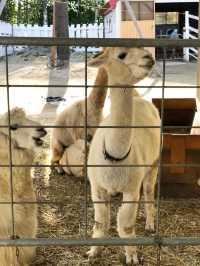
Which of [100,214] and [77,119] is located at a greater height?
[77,119]

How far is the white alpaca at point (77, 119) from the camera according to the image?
549 centimetres

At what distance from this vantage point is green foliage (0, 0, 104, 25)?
27375mm

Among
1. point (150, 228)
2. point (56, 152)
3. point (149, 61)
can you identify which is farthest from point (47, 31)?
point (149, 61)

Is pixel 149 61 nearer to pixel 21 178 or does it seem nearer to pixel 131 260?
pixel 21 178

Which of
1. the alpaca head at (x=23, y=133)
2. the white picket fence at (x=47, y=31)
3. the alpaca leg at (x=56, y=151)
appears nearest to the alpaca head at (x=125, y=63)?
the alpaca head at (x=23, y=133)

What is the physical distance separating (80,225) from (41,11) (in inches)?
1031

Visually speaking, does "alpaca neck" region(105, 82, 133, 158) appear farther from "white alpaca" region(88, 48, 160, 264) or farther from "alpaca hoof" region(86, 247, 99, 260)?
"alpaca hoof" region(86, 247, 99, 260)

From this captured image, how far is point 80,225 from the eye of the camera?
13.8ft

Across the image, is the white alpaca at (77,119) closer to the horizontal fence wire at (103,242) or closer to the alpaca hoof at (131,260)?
the alpaca hoof at (131,260)

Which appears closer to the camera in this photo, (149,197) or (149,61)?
(149,61)

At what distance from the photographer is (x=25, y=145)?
3508 mm

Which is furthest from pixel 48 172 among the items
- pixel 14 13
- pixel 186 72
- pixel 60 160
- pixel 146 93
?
pixel 14 13

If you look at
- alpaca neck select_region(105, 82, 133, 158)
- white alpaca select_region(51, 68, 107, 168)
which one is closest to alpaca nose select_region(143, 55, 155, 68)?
alpaca neck select_region(105, 82, 133, 158)

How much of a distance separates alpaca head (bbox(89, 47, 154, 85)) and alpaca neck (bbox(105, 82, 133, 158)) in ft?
0.24
